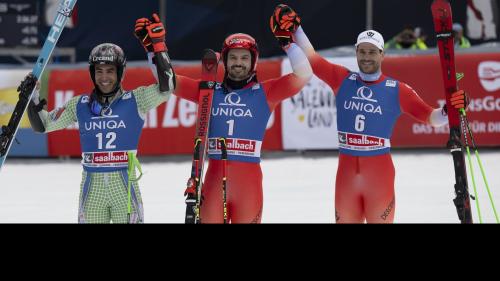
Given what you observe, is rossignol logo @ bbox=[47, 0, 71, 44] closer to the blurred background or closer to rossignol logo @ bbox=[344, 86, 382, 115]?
rossignol logo @ bbox=[344, 86, 382, 115]

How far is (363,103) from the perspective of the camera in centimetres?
757

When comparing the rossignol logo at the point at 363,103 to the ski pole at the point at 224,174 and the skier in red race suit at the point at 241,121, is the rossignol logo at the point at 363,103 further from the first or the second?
the ski pole at the point at 224,174

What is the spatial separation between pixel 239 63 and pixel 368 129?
1.11m

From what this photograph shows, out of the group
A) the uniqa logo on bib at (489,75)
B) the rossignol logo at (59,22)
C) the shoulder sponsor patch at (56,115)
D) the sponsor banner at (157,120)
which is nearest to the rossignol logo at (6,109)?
the sponsor banner at (157,120)

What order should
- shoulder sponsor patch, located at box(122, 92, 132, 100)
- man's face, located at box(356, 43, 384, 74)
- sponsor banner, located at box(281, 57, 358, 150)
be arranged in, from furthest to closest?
sponsor banner, located at box(281, 57, 358, 150), man's face, located at box(356, 43, 384, 74), shoulder sponsor patch, located at box(122, 92, 132, 100)

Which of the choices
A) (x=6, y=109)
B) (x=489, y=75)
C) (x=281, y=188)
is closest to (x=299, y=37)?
(x=281, y=188)

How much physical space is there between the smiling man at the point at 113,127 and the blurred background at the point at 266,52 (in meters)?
7.48

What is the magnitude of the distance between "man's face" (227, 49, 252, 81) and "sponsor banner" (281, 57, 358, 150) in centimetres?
720

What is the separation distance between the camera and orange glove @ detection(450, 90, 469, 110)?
279 inches

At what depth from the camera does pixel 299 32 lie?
7625mm

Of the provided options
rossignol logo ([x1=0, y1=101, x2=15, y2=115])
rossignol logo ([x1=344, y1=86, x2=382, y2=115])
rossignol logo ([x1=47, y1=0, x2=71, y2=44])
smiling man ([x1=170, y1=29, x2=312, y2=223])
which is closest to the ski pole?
smiling man ([x1=170, y1=29, x2=312, y2=223])
